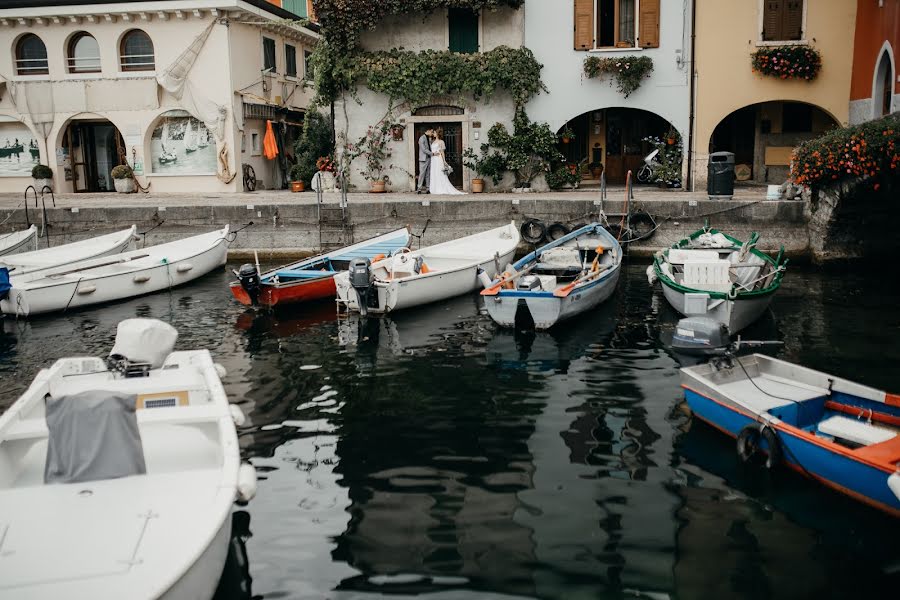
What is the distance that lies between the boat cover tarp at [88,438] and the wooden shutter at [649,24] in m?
19.5

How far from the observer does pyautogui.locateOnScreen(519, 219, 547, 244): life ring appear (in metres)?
19.8

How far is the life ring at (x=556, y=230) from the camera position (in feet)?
64.4

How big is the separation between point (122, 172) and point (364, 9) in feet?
30.0

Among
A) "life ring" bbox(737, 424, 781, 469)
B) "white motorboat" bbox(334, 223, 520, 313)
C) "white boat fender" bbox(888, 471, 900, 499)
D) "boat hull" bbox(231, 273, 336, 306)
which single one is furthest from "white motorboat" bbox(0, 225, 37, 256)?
"white boat fender" bbox(888, 471, 900, 499)

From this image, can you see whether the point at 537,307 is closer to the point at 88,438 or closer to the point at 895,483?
the point at 895,483

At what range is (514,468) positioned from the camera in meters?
8.26

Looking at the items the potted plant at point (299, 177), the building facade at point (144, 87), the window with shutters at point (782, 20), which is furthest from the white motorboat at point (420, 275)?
the building facade at point (144, 87)

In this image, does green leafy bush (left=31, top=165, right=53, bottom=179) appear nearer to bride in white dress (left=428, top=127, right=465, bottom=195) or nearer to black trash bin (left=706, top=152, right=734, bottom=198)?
bride in white dress (left=428, top=127, right=465, bottom=195)

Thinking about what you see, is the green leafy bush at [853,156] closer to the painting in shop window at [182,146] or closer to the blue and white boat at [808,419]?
the blue and white boat at [808,419]

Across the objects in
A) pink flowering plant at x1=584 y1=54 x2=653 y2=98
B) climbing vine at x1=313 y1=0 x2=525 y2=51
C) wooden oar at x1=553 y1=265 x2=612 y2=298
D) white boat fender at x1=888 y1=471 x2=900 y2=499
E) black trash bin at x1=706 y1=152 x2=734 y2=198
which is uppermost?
climbing vine at x1=313 y1=0 x2=525 y2=51

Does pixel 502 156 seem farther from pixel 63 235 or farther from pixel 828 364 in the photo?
pixel 828 364

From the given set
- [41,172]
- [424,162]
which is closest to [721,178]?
[424,162]

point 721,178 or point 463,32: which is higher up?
point 463,32

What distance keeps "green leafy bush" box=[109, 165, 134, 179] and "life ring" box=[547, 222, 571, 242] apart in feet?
45.2
